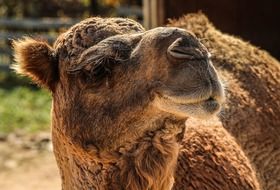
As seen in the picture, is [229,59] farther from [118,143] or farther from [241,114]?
[118,143]

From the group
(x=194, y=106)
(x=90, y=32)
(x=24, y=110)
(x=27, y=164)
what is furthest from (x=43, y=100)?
(x=194, y=106)

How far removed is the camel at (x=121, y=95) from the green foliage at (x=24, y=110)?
718cm

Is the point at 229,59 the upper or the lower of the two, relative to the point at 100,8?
upper

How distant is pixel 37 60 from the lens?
11.6ft

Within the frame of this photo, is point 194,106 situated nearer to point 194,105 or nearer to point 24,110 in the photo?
point 194,105

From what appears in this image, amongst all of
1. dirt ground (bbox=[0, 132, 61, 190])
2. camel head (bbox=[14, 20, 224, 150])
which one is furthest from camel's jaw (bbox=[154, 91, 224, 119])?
dirt ground (bbox=[0, 132, 61, 190])

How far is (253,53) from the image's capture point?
5.49 meters

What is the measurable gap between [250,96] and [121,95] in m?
2.08

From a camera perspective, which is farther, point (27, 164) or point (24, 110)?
point (24, 110)

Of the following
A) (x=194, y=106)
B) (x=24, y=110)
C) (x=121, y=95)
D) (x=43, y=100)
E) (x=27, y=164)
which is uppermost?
(x=194, y=106)

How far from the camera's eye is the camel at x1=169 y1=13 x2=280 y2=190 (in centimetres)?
490

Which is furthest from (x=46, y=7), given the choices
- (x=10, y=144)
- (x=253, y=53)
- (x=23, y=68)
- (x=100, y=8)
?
(x=23, y=68)

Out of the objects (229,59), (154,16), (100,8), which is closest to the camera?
(229,59)

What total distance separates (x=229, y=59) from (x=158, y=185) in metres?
2.16
